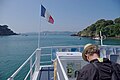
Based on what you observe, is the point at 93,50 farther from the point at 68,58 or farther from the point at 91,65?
the point at 68,58

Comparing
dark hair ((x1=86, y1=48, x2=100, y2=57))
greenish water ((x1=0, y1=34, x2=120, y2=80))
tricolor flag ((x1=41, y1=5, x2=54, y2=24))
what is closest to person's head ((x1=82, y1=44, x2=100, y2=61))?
dark hair ((x1=86, y1=48, x2=100, y2=57))

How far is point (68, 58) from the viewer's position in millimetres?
2867

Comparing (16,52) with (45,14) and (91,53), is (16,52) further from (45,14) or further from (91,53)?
(91,53)

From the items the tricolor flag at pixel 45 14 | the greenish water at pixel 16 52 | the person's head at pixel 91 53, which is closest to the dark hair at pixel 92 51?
the person's head at pixel 91 53

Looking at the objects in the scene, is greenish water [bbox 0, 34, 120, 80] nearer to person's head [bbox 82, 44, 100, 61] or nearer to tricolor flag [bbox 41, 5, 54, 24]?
tricolor flag [bbox 41, 5, 54, 24]

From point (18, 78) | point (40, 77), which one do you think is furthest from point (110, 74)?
point (18, 78)

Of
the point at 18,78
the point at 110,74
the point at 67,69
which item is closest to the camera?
the point at 110,74

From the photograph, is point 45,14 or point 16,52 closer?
point 45,14

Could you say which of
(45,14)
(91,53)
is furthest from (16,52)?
(91,53)

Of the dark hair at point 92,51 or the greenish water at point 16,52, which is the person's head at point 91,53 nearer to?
the dark hair at point 92,51

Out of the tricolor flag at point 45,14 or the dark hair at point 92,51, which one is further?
the tricolor flag at point 45,14

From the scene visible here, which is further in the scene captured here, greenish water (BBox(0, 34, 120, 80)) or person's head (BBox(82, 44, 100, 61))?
greenish water (BBox(0, 34, 120, 80))

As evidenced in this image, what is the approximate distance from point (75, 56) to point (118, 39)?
41113 mm

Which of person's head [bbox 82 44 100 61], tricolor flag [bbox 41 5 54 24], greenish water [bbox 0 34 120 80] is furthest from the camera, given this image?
greenish water [bbox 0 34 120 80]
